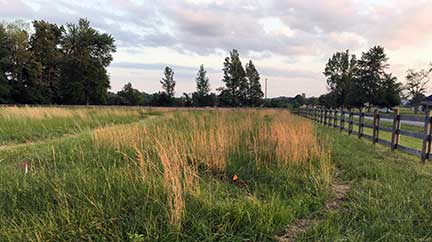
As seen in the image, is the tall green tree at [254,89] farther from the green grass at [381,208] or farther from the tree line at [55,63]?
the green grass at [381,208]

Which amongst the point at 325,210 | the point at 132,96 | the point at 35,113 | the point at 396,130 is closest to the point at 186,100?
the point at 132,96

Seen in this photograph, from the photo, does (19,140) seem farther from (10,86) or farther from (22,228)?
(10,86)

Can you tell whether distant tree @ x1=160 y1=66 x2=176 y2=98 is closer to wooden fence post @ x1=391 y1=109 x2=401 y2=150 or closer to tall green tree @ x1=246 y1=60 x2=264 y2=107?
tall green tree @ x1=246 y1=60 x2=264 y2=107

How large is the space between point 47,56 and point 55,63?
168 centimetres

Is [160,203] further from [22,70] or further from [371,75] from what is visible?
[371,75]

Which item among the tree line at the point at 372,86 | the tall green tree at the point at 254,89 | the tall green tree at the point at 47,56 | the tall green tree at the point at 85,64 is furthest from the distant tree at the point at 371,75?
the tall green tree at the point at 47,56

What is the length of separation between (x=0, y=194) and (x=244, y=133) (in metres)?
5.91

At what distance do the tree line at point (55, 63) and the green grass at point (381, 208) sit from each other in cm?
5171

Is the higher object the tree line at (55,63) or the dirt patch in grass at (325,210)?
the tree line at (55,63)

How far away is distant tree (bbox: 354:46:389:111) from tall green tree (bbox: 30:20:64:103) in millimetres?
57540

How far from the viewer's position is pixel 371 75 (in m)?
58.3

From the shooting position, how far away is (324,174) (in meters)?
4.55

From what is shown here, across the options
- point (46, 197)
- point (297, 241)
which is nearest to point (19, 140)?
point (46, 197)

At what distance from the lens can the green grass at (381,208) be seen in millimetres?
2883
